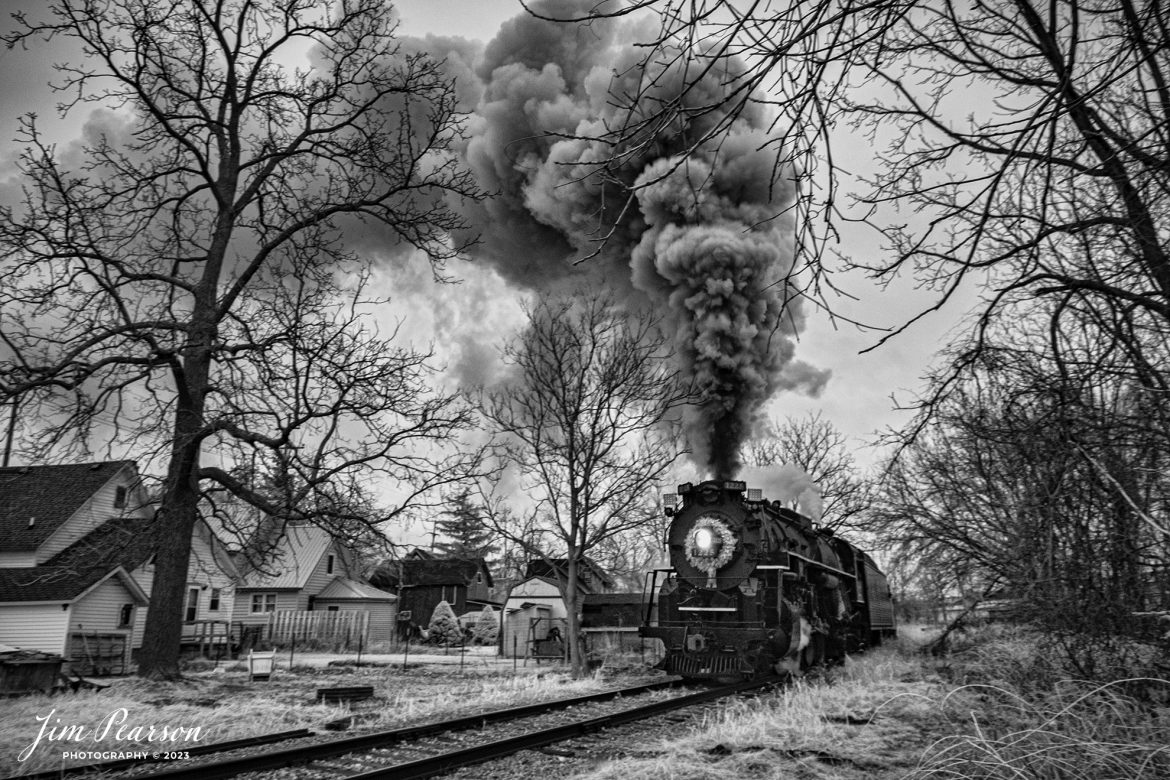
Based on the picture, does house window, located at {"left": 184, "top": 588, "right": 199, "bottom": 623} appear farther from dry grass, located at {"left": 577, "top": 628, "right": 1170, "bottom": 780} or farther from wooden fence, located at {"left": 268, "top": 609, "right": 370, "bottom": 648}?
dry grass, located at {"left": 577, "top": 628, "right": 1170, "bottom": 780}

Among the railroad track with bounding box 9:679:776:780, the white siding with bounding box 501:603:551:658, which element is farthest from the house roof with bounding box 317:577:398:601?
the railroad track with bounding box 9:679:776:780

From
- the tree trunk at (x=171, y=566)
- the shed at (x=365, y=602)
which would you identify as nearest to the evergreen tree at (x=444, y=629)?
the shed at (x=365, y=602)

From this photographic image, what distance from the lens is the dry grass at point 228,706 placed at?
7.93 m

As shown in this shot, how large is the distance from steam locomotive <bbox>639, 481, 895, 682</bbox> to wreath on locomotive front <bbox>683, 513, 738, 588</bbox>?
2 centimetres

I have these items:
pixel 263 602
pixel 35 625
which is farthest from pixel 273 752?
pixel 263 602

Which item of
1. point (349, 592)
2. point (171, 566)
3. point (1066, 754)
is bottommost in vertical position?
point (1066, 754)

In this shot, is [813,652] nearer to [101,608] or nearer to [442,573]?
[101,608]

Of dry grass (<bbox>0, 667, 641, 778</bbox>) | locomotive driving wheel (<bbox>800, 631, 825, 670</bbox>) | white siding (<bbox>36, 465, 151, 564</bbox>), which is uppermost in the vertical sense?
white siding (<bbox>36, 465, 151, 564</bbox>)

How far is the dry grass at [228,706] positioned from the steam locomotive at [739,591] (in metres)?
2.30

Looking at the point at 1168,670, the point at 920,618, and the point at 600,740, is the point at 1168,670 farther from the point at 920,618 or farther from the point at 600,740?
the point at 920,618

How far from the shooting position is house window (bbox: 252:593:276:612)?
1544 inches

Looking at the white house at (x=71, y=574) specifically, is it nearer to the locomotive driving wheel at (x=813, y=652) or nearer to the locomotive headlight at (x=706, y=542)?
the locomotive headlight at (x=706, y=542)

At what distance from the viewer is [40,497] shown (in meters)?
28.1

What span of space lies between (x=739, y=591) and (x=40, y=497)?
27330 mm
